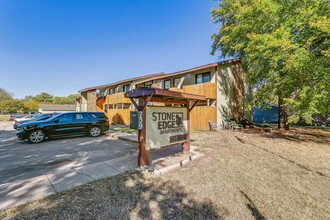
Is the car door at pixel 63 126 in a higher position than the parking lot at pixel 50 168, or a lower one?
higher

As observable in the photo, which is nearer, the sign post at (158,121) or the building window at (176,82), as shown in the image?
the sign post at (158,121)

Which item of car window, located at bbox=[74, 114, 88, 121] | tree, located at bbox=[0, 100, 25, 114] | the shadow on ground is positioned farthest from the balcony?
tree, located at bbox=[0, 100, 25, 114]

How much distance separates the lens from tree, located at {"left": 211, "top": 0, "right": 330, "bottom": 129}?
7.55 m

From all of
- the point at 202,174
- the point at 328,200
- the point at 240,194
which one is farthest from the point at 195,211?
the point at 328,200

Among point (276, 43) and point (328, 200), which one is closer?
point (328, 200)

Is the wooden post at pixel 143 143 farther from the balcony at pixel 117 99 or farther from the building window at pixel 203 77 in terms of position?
the balcony at pixel 117 99

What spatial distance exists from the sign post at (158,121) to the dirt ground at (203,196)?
995mm

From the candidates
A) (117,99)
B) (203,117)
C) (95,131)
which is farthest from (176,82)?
(95,131)

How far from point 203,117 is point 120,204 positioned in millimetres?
11801

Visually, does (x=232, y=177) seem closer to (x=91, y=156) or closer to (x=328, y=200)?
(x=328, y=200)

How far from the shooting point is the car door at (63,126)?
30.3ft

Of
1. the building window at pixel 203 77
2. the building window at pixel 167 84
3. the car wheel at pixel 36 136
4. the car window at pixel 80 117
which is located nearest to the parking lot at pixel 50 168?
the car wheel at pixel 36 136

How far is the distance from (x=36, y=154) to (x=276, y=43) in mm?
12363

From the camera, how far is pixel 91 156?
6.21m
